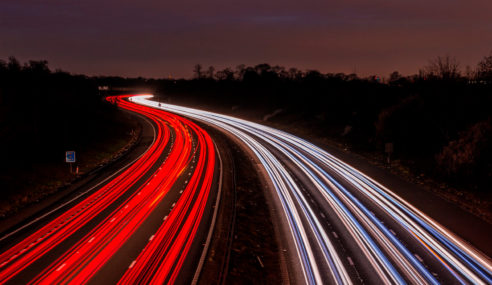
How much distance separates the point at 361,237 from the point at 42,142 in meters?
28.6

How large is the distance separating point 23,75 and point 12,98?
27.7 m

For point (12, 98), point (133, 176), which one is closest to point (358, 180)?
point (133, 176)

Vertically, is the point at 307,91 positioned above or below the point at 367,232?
above

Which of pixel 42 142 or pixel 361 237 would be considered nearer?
pixel 361 237

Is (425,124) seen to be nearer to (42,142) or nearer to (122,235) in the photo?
(122,235)

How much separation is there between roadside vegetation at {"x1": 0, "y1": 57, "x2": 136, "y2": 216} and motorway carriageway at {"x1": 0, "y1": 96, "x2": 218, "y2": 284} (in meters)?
4.15

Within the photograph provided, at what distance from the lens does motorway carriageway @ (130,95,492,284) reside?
459 inches

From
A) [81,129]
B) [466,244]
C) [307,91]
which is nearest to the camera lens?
[466,244]

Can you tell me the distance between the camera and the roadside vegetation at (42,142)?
21.6 meters

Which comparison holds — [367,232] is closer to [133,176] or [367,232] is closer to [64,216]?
[64,216]

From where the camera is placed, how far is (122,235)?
14.9 meters

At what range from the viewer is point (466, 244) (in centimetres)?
1368

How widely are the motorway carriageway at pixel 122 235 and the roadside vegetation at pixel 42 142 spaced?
4.15 meters

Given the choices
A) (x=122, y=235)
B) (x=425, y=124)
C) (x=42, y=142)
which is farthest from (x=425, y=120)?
(x=42, y=142)
